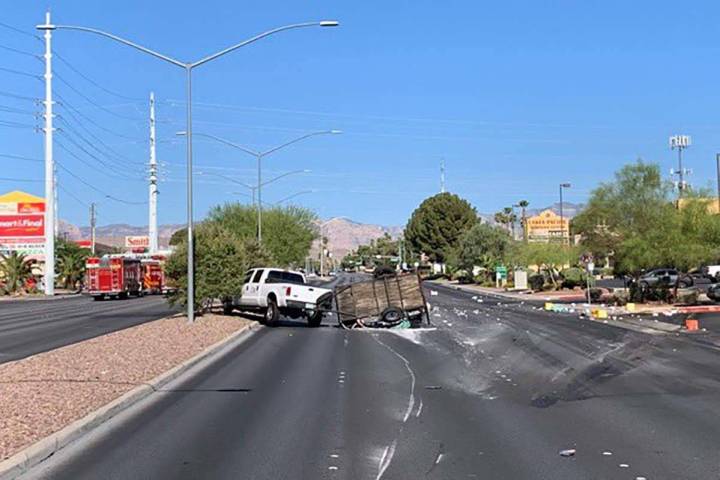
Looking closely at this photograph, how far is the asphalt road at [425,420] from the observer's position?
8.63m

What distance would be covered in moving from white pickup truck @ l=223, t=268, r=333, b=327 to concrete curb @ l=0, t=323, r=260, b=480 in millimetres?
13692

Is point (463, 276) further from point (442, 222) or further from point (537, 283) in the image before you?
point (537, 283)

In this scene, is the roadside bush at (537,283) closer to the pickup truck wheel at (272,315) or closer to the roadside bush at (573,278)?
the roadside bush at (573,278)

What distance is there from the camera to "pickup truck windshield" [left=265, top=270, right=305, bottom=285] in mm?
33188

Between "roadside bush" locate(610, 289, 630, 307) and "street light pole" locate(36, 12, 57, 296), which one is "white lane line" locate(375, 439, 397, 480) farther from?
"street light pole" locate(36, 12, 57, 296)

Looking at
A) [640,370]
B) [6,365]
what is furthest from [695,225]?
[6,365]

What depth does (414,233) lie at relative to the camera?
468 ft

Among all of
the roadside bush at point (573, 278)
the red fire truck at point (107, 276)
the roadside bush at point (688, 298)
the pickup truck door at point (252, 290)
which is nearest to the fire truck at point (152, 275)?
the red fire truck at point (107, 276)

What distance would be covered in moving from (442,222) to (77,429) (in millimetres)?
125275

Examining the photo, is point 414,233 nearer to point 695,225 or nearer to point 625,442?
point 695,225

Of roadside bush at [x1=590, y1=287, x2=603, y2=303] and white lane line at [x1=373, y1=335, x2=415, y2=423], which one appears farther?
roadside bush at [x1=590, y1=287, x2=603, y2=303]

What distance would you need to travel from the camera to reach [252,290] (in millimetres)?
33812

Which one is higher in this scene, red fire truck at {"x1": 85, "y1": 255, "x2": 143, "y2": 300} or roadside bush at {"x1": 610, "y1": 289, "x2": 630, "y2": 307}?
red fire truck at {"x1": 85, "y1": 255, "x2": 143, "y2": 300}

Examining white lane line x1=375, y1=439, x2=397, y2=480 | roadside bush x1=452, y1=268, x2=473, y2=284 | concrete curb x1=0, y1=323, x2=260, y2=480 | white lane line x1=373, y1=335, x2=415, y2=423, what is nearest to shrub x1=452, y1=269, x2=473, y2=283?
roadside bush x1=452, y1=268, x2=473, y2=284
